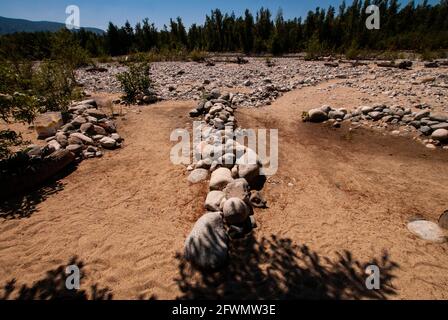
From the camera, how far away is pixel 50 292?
3.10m

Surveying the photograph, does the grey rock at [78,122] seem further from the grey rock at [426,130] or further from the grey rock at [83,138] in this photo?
the grey rock at [426,130]

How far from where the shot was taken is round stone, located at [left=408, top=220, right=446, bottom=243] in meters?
3.74

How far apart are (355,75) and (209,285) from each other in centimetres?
1534

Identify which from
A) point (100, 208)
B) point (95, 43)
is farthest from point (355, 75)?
point (95, 43)

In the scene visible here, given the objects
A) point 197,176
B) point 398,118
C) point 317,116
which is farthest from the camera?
point 317,116

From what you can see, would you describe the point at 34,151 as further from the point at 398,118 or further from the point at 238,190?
the point at 398,118

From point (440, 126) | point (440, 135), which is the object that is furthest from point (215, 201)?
point (440, 126)

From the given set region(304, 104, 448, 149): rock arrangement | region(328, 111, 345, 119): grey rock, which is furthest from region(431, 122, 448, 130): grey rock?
region(328, 111, 345, 119): grey rock

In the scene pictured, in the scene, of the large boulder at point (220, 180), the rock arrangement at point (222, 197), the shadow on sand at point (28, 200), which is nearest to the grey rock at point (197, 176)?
the rock arrangement at point (222, 197)

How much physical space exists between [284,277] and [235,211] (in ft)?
4.06

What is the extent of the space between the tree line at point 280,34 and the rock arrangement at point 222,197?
26.1m

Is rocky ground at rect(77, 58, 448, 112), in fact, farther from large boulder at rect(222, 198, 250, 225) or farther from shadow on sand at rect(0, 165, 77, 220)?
shadow on sand at rect(0, 165, 77, 220)
